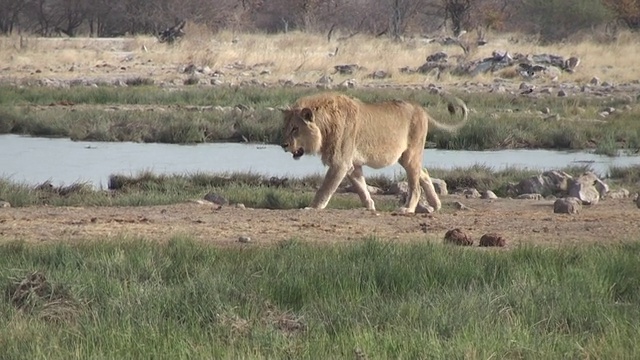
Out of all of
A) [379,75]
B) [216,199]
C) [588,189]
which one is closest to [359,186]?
[216,199]

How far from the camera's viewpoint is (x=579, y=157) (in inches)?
810

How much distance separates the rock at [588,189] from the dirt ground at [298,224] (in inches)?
28.1

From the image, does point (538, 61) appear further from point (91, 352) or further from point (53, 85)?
point (91, 352)

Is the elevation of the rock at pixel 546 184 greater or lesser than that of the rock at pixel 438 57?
greater

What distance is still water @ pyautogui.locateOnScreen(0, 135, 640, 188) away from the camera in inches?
704

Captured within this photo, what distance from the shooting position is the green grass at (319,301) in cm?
616

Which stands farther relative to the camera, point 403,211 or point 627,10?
point 627,10

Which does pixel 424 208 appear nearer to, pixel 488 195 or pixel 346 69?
pixel 488 195

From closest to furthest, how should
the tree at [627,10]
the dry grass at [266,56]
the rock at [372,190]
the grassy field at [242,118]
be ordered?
the rock at [372,190] → the grassy field at [242,118] → the dry grass at [266,56] → the tree at [627,10]

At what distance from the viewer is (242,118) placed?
943 inches

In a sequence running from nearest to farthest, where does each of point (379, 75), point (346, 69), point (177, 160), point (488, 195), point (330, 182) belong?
point (330, 182), point (488, 195), point (177, 160), point (379, 75), point (346, 69)

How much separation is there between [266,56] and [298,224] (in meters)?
29.9

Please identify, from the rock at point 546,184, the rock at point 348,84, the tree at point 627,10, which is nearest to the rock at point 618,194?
the rock at point 546,184

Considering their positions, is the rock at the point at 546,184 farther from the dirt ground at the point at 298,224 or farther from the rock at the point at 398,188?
the dirt ground at the point at 298,224
